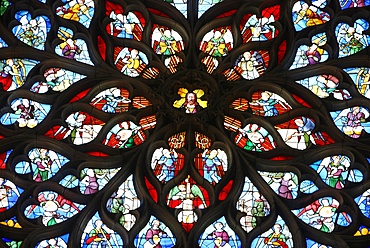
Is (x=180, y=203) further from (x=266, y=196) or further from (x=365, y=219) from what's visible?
(x=365, y=219)

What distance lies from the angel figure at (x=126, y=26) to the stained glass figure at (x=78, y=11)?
281 millimetres

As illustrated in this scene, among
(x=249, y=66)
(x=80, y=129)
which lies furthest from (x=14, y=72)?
(x=249, y=66)

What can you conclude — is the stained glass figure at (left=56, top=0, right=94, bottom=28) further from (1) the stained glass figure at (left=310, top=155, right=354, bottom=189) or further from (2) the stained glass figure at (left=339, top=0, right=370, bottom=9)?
(1) the stained glass figure at (left=310, top=155, right=354, bottom=189)

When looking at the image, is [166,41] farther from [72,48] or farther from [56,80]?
[56,80]

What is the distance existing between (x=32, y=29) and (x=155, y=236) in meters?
3.41

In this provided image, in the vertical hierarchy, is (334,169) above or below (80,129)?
below

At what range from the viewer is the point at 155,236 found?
17625 mm

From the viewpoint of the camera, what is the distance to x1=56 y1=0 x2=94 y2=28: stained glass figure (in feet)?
64.0

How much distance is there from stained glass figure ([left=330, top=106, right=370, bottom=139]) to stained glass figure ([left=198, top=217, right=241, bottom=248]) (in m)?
1.95

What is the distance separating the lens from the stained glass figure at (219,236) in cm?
1759

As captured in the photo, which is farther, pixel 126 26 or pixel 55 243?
pixel 126 26

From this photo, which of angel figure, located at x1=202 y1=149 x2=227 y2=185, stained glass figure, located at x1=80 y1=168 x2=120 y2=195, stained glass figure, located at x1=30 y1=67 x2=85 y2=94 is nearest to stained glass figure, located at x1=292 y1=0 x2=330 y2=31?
angel figure, located at x1=202 y1=149 x2=227 y2=185

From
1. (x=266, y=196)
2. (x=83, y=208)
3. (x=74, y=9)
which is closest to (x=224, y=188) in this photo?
(x=266, y=196)

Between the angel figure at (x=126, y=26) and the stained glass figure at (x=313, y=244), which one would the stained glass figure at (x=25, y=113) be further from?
the stained glass figure at (x=313, y=244)
